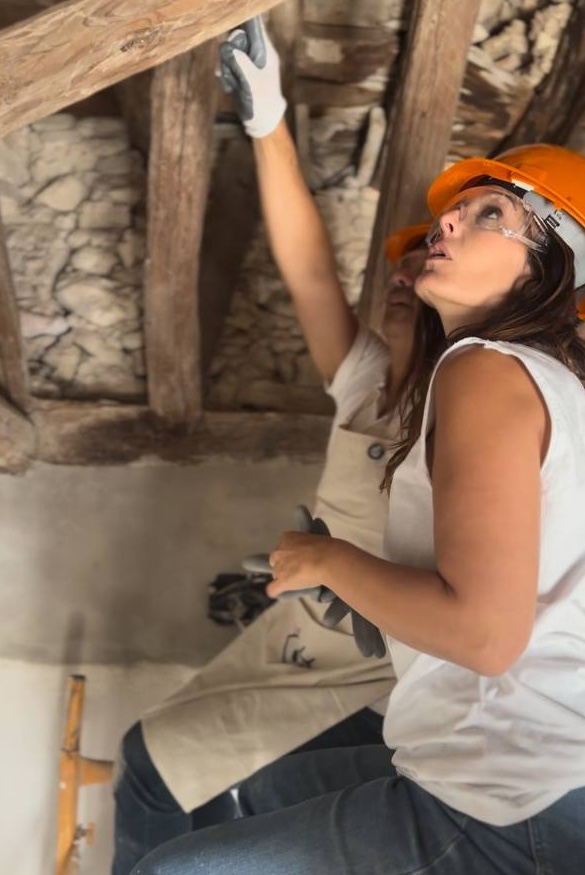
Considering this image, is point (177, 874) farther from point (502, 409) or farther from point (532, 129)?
point (532, 129)

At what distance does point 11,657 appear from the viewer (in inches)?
74.1

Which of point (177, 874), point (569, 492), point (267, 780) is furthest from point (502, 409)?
point (267, 780)

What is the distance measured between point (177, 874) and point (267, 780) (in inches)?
13.5

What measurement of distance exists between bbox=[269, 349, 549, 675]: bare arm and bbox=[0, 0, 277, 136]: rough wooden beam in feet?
1.72

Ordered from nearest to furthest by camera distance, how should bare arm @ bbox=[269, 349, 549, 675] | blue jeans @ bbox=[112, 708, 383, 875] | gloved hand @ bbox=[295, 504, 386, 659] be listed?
bare arm @ bbox=[269, 349, 549, 675] → gloved hand @ bbox=[295, 504, 386, 659] → blue jeans @ bbox=[112, 708, 383, 875]

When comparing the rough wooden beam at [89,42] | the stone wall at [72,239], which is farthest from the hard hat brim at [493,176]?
the stone wall at [72,239]

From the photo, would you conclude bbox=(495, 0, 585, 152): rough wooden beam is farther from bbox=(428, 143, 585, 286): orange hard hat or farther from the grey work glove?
the grey work glove

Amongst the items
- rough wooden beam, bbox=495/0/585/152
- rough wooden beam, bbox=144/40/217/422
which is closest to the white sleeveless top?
rough wooden beam, bbox=144/40/217/422

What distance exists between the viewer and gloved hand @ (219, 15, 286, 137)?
1374mm

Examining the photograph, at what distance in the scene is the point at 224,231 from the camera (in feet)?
6.26

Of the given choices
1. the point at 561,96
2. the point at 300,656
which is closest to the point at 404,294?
the point at 561,96

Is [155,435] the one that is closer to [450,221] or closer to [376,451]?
[376,451]

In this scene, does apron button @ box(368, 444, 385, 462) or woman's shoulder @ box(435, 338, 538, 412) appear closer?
woman's shoulder @ box(435, 338, 538, 412)

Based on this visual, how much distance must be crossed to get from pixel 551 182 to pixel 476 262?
16 cm
